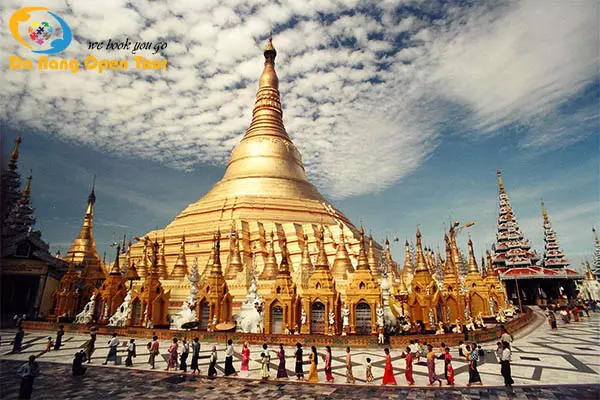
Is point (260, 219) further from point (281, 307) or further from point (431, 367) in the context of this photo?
point (431, 367)

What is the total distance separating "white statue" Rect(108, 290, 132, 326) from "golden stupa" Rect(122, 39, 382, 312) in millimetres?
3552

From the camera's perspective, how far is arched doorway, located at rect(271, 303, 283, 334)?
816 inches

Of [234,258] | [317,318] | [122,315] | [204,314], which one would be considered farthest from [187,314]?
[234,258]

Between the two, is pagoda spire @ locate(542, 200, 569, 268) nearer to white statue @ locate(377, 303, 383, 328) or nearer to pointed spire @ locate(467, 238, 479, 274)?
pointed spire @ locate(467, 238, 479, 274)

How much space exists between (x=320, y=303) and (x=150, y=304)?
1126 cm

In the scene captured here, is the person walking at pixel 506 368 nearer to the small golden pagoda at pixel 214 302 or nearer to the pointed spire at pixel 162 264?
the small golden pagoda at pixel 214 302

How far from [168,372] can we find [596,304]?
58451 millimetres

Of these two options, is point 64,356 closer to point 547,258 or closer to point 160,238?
point 160,238

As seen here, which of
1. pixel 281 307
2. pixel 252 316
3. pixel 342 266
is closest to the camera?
pixel 281 307

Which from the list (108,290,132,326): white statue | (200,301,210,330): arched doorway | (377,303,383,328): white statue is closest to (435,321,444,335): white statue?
(377,303,383,328): white statue

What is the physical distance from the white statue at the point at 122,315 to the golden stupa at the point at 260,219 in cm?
355

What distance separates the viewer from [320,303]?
20609mm

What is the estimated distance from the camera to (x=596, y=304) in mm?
48094

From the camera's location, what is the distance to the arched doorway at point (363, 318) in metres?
19.7
